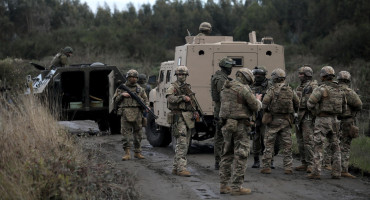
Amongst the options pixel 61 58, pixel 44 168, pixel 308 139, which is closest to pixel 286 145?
pixel 308 139

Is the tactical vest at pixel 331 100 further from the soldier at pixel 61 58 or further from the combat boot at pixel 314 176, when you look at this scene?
the soldier at pixel 61 58

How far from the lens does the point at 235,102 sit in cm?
871

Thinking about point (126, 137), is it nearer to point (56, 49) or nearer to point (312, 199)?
point (312, 199)

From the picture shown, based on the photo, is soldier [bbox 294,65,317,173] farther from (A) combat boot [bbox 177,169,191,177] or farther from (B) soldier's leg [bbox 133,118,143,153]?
(B) soldier's leg [bbox 133,118,143,153]

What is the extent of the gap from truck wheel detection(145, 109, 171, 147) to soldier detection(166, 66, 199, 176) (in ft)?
13.6

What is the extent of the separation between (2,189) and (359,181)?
5773 millimetres

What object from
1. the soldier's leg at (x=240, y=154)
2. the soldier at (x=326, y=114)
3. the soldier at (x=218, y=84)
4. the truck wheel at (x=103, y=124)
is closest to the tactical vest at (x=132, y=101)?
the soldier at (x=218, y=84)

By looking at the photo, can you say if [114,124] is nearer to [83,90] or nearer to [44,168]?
[83,90]

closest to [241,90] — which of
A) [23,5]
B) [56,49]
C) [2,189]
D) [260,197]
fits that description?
[260,197]

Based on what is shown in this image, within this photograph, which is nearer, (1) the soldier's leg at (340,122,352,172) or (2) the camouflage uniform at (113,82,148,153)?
(1) the soldier's leg at (340,122,352,172)

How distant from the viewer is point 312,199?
848 cm

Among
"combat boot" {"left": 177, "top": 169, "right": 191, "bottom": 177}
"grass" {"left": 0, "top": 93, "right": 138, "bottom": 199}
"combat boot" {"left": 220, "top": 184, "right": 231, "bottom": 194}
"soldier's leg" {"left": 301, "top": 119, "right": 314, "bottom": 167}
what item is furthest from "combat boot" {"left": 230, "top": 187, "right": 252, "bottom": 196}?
"soldier's leg" {"left": 301, "top": 119, "right": 314, "bottom": 167}

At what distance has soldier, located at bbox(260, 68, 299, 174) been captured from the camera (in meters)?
10.7

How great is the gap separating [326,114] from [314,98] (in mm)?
363
